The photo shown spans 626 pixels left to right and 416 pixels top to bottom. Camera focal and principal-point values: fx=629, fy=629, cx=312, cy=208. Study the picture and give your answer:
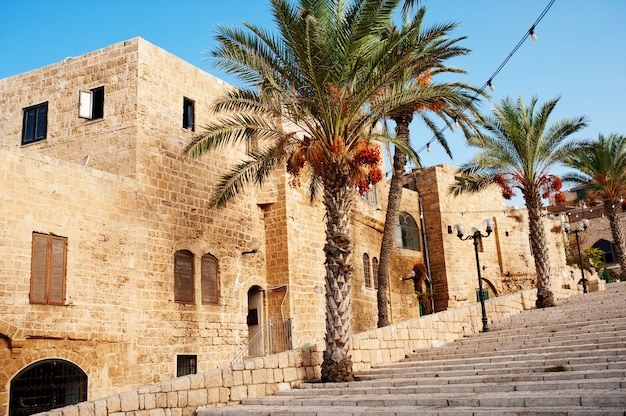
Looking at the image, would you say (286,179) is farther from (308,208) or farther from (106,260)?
(106,260)

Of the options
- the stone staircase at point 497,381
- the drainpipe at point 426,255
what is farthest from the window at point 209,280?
the drainpipe at point 426,255

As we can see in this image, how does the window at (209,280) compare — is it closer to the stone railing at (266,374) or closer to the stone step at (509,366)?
the stone railing at (266,374)

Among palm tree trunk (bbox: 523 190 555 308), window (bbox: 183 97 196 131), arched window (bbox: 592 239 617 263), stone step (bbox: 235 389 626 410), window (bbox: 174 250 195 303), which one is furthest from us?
arched window (bbox: 592 239 617 263)

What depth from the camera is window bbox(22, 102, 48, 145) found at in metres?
16.2

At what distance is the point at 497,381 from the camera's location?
9148 mm

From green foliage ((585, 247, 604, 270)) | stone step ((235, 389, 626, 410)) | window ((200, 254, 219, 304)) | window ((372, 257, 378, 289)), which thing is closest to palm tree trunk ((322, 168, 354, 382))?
stone step ((235, 389, 626, 410))

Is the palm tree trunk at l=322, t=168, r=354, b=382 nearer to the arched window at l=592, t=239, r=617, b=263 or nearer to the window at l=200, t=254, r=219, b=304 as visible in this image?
the window at l=200, t=254, r=219, b=304

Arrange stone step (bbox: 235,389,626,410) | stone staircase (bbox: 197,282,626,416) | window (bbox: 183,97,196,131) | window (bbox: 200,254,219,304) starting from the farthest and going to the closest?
1. window (bbox: 183,97,196,131)
2. window (bbox: 200,254,219,304)
3. stone staircase (bbox: 197,282,626,416)
4. stone step (bbox: 235,389,626,410)

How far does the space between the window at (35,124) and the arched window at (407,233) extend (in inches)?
604

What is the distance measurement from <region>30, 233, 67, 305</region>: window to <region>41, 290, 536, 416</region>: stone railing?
4.19m

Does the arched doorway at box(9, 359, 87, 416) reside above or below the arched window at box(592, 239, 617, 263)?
below

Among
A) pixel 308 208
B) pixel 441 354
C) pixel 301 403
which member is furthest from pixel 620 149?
pixel 301 403

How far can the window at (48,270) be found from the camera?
39.2ft

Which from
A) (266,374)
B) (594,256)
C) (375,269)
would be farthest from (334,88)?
(594,256)
